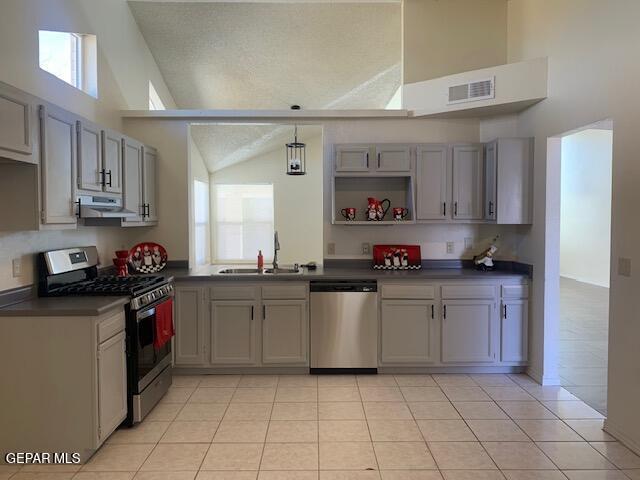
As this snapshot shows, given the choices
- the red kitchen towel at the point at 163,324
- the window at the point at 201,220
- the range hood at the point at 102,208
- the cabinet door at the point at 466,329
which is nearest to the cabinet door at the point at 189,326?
the red kitchen towel at the point at 163,324

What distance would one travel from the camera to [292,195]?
845 centimetres

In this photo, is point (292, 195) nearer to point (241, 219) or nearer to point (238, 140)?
point (241, 219)

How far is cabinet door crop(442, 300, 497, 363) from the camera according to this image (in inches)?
157

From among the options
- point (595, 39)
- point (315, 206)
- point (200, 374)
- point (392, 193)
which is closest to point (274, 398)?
point (200, 374)

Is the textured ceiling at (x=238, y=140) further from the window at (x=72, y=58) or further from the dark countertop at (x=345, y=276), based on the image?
the dark countertop at (x=345, y=276)

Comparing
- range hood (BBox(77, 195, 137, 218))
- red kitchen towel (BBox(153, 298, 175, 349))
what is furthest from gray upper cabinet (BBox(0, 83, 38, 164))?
red kitchen towel (BBox(153, 298, 175, 349))

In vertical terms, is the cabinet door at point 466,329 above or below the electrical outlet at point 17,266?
below

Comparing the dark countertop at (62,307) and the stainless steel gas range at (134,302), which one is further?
the stainless steel gas range at (134,302)

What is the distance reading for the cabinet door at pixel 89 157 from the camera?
3.02 metres

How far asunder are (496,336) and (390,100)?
373 centimetres

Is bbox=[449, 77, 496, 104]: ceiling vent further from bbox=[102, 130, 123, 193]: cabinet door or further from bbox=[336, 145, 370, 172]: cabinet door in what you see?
bbox=[102, 130, 123, 193]: cabinet door

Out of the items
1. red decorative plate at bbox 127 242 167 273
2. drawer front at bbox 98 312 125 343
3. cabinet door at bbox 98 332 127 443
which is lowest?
cabinet door at bbox 98 332 127 443

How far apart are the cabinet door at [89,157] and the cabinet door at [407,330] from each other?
2.58m

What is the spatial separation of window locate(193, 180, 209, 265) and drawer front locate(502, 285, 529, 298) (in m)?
4.94
